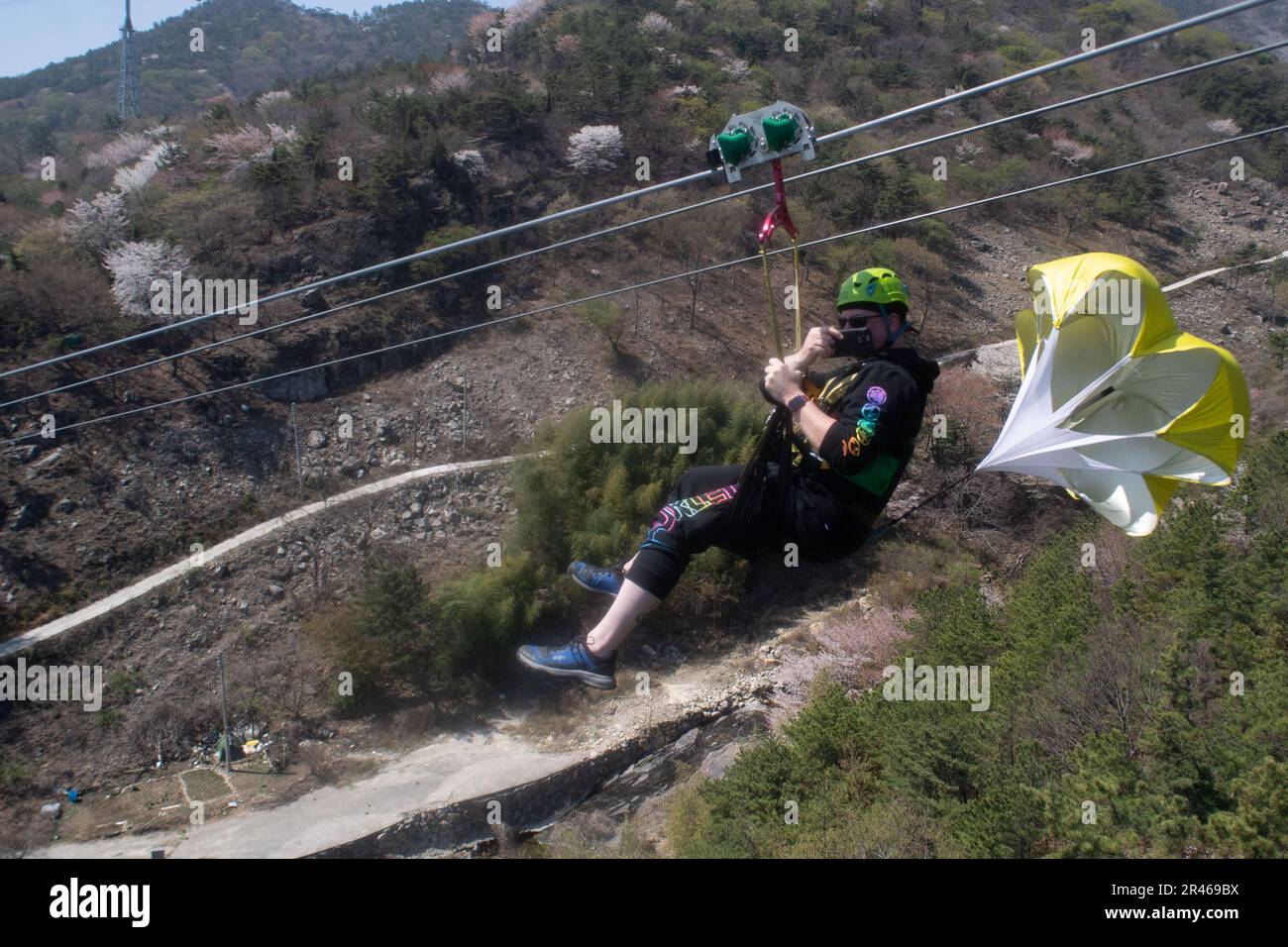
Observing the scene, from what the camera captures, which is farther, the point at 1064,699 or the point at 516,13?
the point at 516,13

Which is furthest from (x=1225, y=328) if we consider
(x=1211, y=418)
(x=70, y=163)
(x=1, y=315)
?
(x=70, y=163)

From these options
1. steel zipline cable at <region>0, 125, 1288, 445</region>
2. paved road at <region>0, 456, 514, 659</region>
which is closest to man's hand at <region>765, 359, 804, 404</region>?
steel zipline cable at <region>0, 125, 1288, 445</region>

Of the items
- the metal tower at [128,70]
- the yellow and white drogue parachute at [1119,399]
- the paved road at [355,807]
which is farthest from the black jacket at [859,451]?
the metal tower at [128,70]

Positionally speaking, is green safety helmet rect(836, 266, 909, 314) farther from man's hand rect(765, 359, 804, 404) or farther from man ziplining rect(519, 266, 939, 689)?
man's hand rect(765, 359, 804, 404)

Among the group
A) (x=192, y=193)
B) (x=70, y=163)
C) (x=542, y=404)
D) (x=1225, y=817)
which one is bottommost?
(x=1225, y=817)

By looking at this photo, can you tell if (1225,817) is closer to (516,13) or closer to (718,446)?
(718,446)

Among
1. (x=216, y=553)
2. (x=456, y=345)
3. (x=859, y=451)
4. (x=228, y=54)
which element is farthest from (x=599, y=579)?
(x=228, y=54)

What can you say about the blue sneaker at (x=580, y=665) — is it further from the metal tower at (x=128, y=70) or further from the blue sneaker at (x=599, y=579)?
the metal tower at (x=128, y=70)
